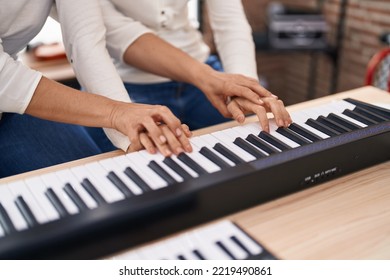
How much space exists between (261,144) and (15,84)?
53 cm

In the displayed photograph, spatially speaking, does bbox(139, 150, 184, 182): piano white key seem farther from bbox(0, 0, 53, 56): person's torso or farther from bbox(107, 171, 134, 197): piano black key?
bbox(0, 0, 53, 56): person's torso

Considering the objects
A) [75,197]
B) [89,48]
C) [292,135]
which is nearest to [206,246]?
[75,197]

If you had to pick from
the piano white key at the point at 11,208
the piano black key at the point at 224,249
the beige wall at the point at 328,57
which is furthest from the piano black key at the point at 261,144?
the beige wall at the point at 328,57

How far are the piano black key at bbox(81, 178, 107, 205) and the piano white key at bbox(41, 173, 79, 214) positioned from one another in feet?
0.11

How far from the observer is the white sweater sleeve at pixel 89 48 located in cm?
112

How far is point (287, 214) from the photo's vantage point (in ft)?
2.60

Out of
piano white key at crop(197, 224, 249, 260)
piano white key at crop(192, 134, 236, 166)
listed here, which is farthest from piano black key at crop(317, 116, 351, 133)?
piano white key at crop(197, 224, 249, 260)

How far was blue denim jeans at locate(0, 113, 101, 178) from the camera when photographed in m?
1.12

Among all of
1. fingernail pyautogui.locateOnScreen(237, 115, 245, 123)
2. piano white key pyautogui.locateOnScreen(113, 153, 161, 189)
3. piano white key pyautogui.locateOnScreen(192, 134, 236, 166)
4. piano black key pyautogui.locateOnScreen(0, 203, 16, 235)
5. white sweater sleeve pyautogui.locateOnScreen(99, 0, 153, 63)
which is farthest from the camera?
white sweater sleeve pyautogui.locateOnScreen(99, 0, 153, 63)

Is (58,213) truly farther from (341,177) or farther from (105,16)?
(105,16)

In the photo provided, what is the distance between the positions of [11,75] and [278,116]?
562mm

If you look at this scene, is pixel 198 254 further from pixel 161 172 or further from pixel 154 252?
pixel 161 172

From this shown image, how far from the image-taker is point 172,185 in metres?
0.74

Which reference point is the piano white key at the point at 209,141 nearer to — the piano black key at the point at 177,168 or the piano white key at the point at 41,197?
the piano black key at the point at 177,168
